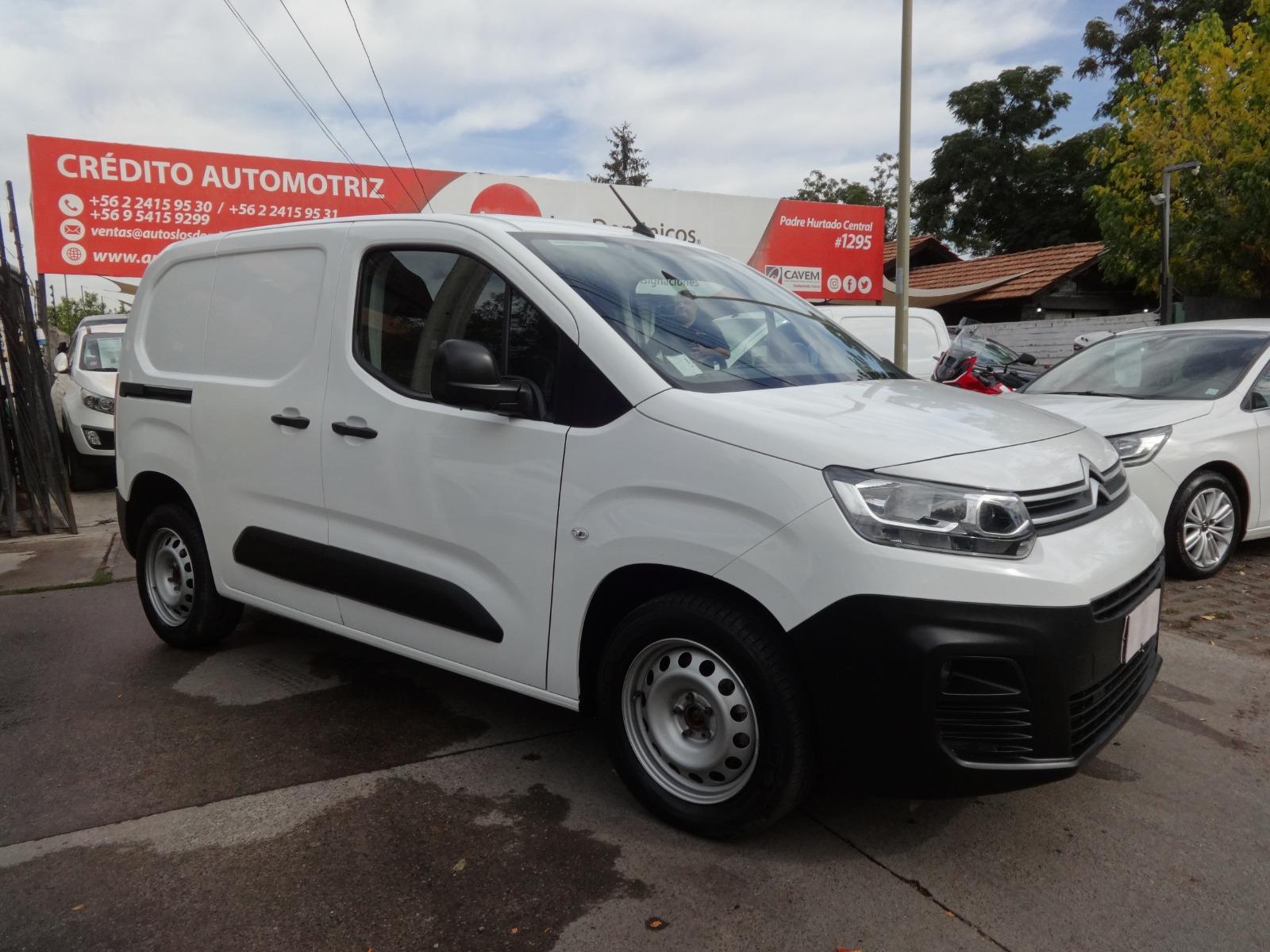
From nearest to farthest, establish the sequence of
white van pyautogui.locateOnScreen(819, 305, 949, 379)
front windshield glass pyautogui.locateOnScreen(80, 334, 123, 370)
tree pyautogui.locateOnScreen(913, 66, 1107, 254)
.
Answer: front windshield glass pyautogui.locateOnScreen(80, 334, 123, 370) < white van pyautogui.locateOnScreen(819, 305, 949, 379) < tree pyautogui.locateOnScreen(913, 66, 1107, 254)

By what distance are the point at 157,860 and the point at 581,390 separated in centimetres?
184

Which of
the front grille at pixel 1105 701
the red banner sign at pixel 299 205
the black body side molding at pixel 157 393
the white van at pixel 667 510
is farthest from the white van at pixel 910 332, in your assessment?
the front grille at pixel 1105 701

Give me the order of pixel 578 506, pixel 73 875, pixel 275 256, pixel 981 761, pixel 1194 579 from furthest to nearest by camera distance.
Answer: pixel 1194 579 < pixel 275 256 < pixel 578 506 < pixel 73 875 < pixel 981 761

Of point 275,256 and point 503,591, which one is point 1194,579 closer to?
point 503,591

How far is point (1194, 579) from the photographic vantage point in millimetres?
5836

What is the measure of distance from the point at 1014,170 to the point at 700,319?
41.8 metres

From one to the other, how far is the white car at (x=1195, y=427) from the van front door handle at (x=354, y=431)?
3.87 meters

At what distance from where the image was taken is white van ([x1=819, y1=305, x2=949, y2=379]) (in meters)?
12.2

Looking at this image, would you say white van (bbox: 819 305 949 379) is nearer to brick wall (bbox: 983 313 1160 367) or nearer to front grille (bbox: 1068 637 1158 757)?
brick wall (bbox: 983 313 1160 367)

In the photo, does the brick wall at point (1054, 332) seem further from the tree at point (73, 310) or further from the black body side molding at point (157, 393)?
the tree at point (73, 310)

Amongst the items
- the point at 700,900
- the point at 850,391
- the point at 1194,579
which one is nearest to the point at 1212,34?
the point at 1194,579

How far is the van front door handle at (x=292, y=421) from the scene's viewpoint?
3705 mm

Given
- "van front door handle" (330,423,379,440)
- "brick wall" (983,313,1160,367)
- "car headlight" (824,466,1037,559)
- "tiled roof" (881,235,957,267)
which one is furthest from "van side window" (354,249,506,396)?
"tiled roof" (881,235,957,267)

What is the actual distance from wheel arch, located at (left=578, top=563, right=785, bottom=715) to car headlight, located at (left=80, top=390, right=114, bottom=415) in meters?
9.12
